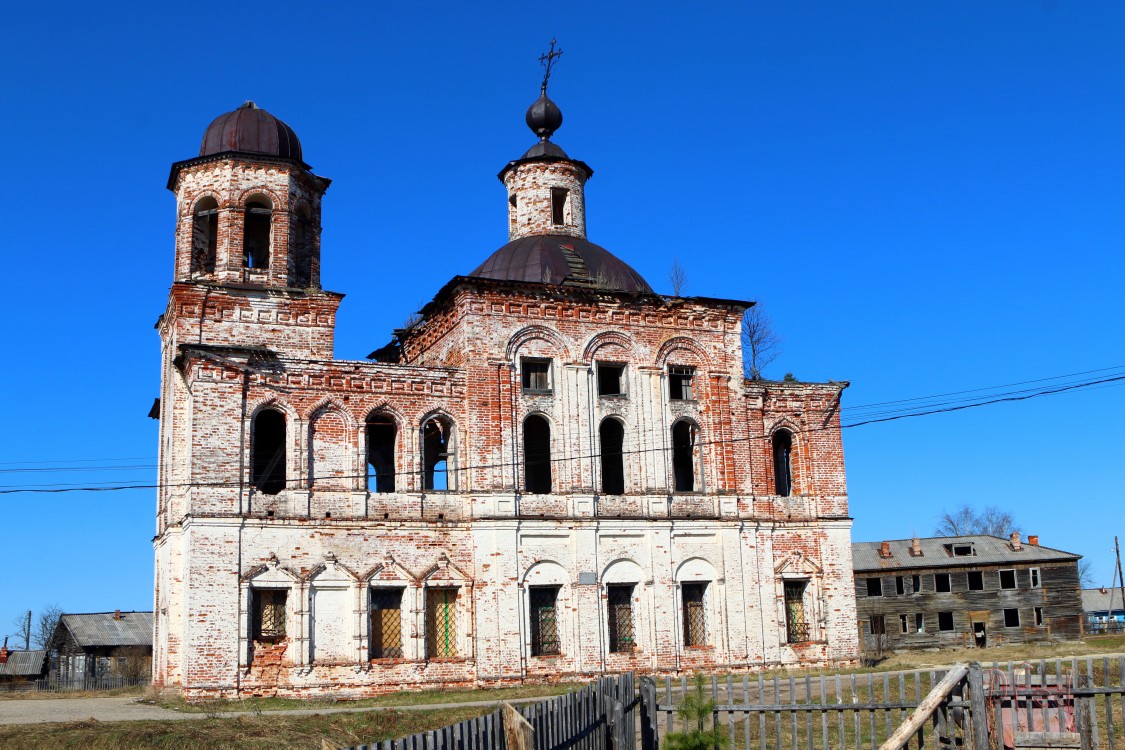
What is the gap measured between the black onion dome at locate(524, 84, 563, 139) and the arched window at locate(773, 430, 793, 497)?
1069 cm

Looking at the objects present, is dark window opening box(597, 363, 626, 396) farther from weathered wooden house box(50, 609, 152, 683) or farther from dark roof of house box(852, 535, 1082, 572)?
dark roof of house box(852, 535, 1082, 572)

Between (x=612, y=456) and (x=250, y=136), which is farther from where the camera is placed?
(x=612, y=456)

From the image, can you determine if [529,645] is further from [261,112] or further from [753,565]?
[261,112]

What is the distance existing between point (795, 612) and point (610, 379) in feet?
23.0

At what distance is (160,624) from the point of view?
24.6m

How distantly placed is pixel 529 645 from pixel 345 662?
3.88 m

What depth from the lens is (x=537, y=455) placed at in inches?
1048

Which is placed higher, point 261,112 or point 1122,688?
point 261,112

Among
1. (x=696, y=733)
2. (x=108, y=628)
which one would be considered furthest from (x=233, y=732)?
(x=108, y=628)

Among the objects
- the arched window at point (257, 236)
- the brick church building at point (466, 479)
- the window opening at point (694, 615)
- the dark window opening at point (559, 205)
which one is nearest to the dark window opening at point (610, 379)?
the brick church building at point (466, 479)

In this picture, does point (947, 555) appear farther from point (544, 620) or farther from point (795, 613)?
point (544, 620)

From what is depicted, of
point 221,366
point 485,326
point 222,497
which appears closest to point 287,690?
point 222,497

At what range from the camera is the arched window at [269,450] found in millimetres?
23641

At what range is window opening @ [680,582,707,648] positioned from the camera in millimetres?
25578
